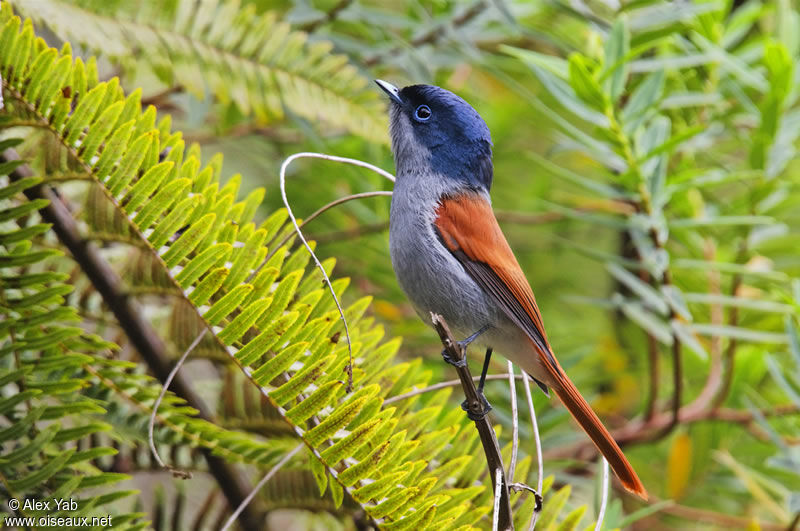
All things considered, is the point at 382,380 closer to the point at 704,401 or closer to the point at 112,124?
the point at 112,124

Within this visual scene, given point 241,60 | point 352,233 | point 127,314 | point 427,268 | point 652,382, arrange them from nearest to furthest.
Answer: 1. point 127,314
2. point 427,268
3. point 241,60
4. point 652,382
5. point 352,233

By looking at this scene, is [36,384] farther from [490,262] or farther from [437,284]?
[490,262]

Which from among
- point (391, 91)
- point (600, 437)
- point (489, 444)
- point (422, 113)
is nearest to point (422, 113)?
point (422, 113)

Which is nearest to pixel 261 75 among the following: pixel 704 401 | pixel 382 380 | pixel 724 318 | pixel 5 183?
pixel 5 183

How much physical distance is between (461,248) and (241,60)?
0.70 meters

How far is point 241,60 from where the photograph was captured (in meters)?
1.83

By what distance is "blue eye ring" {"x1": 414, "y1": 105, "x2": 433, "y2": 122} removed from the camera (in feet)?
6.18

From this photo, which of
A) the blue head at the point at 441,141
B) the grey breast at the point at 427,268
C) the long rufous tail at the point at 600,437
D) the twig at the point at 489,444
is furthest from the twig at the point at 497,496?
the blue head at the point at 441,141

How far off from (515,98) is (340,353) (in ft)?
7.78

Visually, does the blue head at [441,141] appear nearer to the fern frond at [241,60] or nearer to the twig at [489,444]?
the fern frond at [241,60]

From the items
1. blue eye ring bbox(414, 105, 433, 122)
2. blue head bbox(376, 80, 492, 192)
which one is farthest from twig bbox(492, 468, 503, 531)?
blue eye ring bbox(414, 105, 433, 122)

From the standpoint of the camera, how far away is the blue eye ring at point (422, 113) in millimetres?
1884

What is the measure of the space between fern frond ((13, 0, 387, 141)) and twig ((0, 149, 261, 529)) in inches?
21.5

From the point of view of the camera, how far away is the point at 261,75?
6.05 feet
